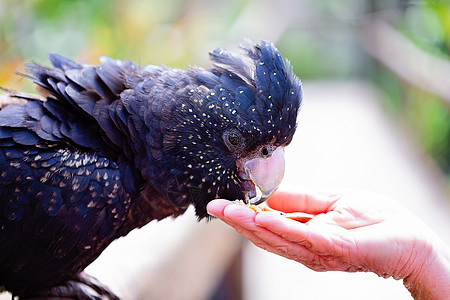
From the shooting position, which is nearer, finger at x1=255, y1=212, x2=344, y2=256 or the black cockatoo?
finger at x1=255, y1=212, x2=344, y2=256

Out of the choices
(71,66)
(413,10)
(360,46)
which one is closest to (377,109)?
(413,10)

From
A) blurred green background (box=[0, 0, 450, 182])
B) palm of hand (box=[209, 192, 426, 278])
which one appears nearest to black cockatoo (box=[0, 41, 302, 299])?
palm of hand (box=[209, 192, 426, 278])

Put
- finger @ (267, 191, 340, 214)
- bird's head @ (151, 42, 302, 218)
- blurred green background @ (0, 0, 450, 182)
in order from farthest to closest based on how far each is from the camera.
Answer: blurred green background @ (0, 0, 450, 182) < finger @ (267, 191, 340, 214) < bird's head @ (151, 42, 302, 218)

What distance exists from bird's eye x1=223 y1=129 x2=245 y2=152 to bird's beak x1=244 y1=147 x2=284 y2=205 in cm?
12

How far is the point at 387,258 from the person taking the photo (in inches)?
94.3

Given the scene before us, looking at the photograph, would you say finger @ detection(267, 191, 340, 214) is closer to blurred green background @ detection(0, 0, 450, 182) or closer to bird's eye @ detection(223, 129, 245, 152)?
bird's eye @ detection(223, 129, 245, 152)

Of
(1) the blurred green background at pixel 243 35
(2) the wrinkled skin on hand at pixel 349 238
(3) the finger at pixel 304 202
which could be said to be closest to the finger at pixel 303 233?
(2) the wrinkled skin on hand at pixel 349 238

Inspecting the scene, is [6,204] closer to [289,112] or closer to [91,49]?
[289,112]

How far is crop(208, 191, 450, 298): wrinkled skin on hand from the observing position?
2240 mm

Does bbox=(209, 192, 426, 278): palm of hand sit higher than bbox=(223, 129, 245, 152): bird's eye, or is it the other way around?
bbox=(223, 129, 245, 152): bird's eye

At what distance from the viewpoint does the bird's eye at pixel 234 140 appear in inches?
96.5

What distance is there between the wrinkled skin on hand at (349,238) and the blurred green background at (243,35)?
4.34ft

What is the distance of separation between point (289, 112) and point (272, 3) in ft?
37.7

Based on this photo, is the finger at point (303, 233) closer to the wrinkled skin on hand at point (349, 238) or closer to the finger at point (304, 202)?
the wrinkled skin on hand at point (349, 238)
